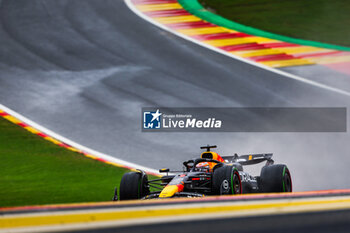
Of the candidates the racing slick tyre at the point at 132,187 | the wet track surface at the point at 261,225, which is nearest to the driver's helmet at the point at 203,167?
the racing slick tyre at the point at 132,187

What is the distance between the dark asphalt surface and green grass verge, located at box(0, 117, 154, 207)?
0.93 metres

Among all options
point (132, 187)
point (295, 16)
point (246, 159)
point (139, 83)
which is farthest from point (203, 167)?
point (295, 16)

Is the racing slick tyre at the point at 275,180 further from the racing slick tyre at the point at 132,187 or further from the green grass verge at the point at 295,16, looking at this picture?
the green grass verge at the point at 295,16

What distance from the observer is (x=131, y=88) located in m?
16.2

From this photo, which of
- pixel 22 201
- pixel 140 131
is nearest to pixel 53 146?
pixel 140 131

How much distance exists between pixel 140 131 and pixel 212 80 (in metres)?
3.46

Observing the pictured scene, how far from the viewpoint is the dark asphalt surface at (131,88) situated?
1341cm

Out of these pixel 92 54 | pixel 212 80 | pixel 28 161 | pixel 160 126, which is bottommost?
pixel 28 161

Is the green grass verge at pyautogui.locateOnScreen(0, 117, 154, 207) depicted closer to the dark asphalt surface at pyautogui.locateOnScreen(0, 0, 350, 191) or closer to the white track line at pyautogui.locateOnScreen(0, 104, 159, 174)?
the white track line at pyautogui.locateOnScreen(0, 104, 159, 174)

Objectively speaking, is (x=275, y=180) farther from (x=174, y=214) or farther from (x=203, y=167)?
(x=174, y=214)

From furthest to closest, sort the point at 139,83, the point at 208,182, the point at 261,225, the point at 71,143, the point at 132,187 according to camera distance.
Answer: the point at 139,83 < the point at 71,143 < the point at 132,187 < the point at 208,182 < the point at 261,225

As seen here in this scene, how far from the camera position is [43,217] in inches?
179

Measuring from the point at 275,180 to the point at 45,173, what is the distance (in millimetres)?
4861

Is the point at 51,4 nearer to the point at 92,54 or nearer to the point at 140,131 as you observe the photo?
the point at 92,54
